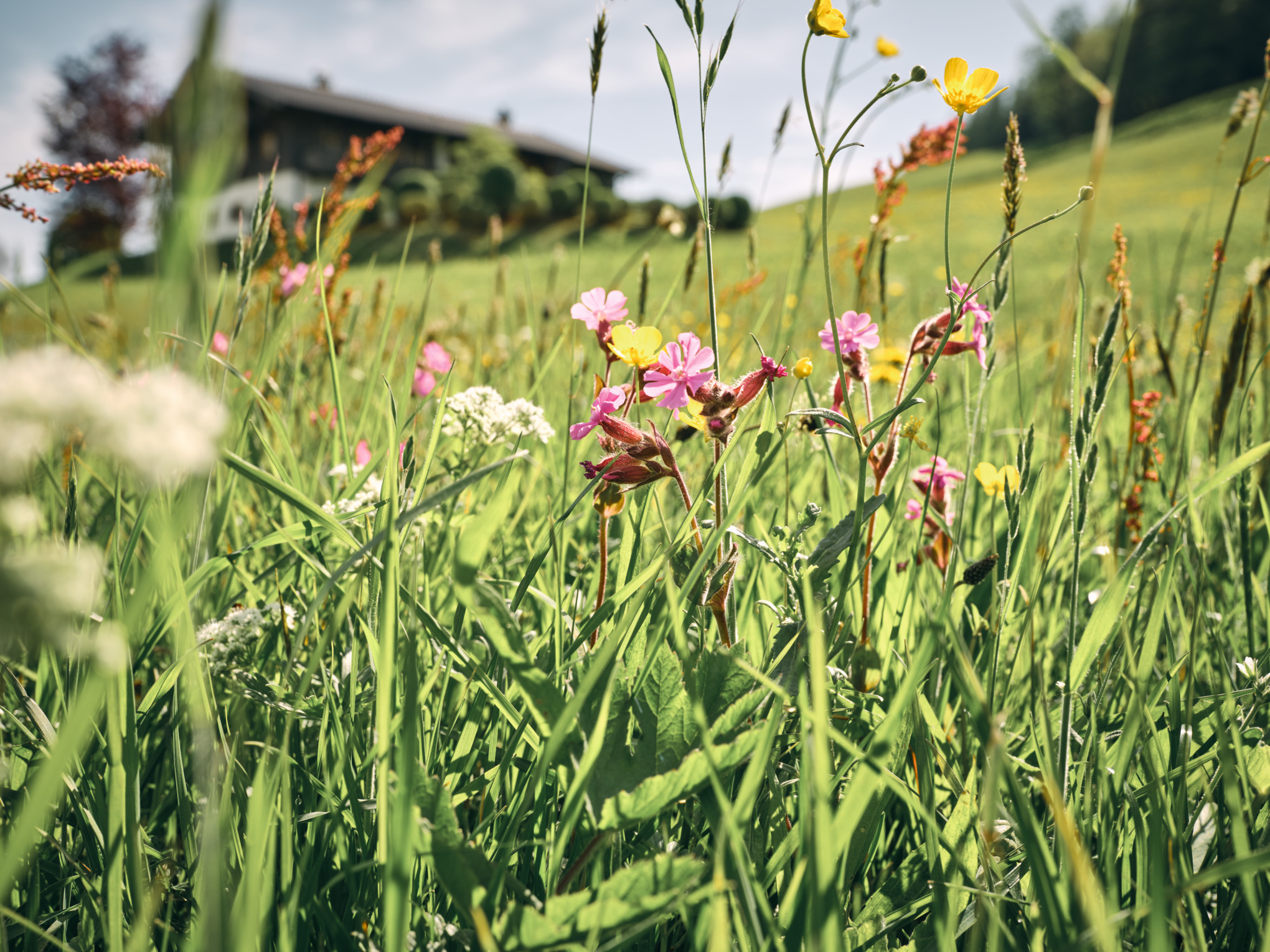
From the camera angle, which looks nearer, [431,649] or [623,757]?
[623,757]

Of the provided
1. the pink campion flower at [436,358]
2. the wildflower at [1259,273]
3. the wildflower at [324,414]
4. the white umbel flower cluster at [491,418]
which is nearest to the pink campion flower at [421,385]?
the pink campion flower at [436,358]

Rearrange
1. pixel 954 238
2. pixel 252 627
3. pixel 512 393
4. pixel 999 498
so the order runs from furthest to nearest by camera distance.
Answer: pixel 954 238
pixel 512 393
pixel 999 498
pixel 252 627

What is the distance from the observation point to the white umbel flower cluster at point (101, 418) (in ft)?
0.83

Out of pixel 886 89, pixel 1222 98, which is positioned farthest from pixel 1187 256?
pixel 1222 98

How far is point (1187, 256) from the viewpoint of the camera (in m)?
11.2

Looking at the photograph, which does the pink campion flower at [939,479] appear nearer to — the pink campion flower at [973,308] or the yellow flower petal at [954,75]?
the pink campion flower at [973,308]

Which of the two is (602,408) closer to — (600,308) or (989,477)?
(600,308)

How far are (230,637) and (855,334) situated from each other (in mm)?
832

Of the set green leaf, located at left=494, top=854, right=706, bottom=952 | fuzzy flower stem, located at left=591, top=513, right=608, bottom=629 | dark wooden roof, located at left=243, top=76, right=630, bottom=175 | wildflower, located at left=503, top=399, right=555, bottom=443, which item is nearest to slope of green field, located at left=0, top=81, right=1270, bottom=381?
wildflower, located at left=503, top=399, right=555, bottom=443

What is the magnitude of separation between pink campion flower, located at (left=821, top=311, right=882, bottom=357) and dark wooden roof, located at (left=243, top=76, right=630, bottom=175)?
24084 millimetres

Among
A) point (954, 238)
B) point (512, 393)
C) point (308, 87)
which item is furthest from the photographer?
point (308, 87)

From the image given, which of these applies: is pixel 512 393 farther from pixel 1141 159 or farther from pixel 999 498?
pixel 1141 159

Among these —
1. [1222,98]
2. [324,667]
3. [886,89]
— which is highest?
[1222,98]

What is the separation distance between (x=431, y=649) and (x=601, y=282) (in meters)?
7.38
